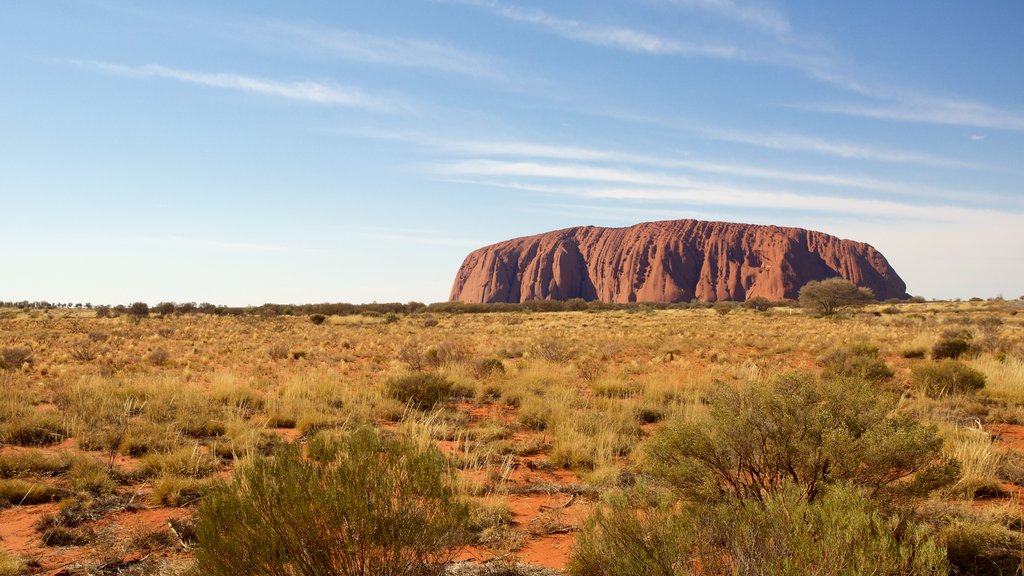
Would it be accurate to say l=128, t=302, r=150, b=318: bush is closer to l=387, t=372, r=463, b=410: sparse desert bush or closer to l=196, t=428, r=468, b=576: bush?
l=387, t=372, r=463, b=410: sparse desert bush

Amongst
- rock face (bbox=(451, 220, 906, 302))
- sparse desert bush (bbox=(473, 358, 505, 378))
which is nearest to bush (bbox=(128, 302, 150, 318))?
sparse desert bush (bbox=(473, 358, 505, 378))

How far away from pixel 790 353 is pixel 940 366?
6.39 meters

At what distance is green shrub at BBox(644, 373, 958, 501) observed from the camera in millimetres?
3830

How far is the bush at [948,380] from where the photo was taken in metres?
10.5

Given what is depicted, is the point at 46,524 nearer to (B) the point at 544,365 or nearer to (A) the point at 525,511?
(A) the point at 525,511

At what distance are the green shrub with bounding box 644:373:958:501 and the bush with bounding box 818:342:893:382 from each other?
21.1 feet

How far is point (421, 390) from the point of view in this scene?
10445 millimetres

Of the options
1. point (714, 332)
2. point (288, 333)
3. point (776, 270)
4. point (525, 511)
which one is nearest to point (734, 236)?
point (776, 270)

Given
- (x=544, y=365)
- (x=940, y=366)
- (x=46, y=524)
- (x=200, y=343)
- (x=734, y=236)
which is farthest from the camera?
(x=734, y=236)

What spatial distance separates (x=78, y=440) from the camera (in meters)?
7.26

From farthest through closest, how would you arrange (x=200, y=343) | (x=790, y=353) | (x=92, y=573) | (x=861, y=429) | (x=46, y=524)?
(x=200, y=343) → (x=790, y=353) → (x=46, y=524) → (x=861, y=429) → (x=92, y=573)

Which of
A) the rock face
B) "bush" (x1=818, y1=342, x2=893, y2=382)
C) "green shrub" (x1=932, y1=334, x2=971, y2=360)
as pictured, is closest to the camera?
"bush" (x1=818, y1=342, x2=893, y2=382)

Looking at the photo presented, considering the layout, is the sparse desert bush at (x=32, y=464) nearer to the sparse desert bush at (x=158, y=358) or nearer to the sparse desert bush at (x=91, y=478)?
the sparse desert bush at (x=91, y=478)

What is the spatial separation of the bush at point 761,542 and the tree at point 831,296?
45014 millimetres
